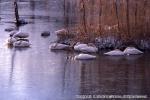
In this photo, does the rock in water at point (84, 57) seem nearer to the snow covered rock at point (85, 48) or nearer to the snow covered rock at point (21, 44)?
the snow covered rock at point (85, 48)

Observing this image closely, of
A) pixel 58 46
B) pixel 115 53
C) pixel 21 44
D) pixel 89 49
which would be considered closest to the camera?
pixel 115 53

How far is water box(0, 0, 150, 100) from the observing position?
10156mm

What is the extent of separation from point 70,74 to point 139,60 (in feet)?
7.40

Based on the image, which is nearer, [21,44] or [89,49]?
[89,49]

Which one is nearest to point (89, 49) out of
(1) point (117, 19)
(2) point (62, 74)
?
(1) point (117, 19)

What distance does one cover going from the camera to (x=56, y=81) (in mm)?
11102

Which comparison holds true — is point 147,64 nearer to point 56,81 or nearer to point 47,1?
point 56,81

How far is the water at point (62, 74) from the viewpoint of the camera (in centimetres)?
1016

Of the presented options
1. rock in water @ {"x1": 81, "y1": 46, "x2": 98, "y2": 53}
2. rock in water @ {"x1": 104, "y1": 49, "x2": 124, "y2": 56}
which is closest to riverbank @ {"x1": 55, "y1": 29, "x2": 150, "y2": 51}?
rock in water @ {"x1": 81, "y1": 46, "x2": 98, "y2": 53}

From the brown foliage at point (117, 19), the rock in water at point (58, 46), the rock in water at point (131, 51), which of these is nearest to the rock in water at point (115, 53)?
the rock in water at point (131, 51)

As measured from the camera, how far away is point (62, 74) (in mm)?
11852

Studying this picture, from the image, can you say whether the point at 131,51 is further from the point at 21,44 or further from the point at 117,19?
the point at 21,44

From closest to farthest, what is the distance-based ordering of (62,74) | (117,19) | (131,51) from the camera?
(62,74) < (131,51) < (117,19)

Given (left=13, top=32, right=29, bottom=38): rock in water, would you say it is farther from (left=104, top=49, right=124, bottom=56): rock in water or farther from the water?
(left=104, top=49, right=124, bottom=56): rock in water
